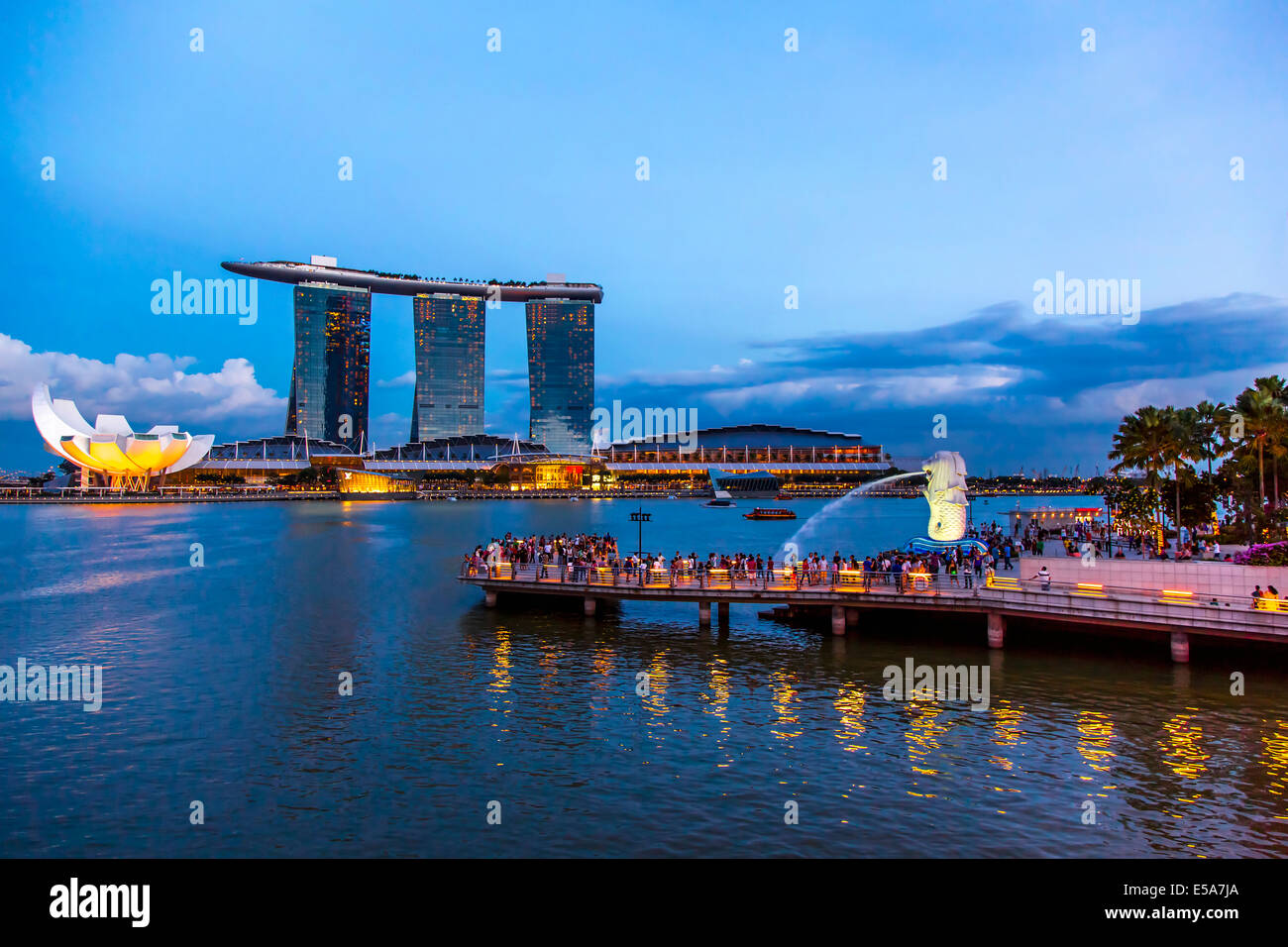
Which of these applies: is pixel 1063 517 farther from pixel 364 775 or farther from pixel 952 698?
pixel 364 775

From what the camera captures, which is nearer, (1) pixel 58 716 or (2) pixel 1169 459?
(1) pixel 58 716

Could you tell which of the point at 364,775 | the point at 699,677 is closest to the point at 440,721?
the point at 364,775

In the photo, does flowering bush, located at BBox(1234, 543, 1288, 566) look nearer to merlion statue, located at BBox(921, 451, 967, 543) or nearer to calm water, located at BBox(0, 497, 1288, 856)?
calm water, located at BBox(0, 497, 1288, 856)

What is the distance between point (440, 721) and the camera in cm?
1875

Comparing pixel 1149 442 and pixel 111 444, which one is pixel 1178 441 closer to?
pixel 1149 442

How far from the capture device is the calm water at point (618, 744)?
12.9 meters

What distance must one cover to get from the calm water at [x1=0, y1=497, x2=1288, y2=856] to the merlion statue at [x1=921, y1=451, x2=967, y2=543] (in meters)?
5.34

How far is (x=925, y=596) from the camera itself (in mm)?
25500

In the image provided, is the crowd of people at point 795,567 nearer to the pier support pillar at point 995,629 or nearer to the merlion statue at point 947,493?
the merlion statue at point 947,493

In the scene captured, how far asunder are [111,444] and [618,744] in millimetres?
184084

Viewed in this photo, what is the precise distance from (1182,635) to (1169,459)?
20198 mm

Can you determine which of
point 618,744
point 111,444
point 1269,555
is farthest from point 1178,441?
point 111,444
